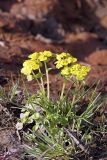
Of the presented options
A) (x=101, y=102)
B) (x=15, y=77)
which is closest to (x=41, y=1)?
(x=15, y=77)

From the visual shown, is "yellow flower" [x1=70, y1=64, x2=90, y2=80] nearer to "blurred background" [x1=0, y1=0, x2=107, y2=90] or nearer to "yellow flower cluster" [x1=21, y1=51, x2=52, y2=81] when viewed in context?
"yellow flower cluster" [x1=21, y1=51, x2=52, y2=81]

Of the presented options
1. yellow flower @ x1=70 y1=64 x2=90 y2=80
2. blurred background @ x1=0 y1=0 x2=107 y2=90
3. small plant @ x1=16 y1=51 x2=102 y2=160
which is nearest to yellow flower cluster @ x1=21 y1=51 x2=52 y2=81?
small plant @ x1=16 y1=51 x2=102 y2=160

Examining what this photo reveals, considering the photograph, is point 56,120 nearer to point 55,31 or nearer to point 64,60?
point 64,60

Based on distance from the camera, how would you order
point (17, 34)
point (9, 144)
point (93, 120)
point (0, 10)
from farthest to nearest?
1. point (0, 10)
2. point (17, 34)
3. point (93, 120)
4. point (9, 144)

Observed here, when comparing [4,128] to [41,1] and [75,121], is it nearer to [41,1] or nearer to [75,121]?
[75,121]

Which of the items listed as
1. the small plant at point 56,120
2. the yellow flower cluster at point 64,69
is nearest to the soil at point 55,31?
the small plant at point 56,120

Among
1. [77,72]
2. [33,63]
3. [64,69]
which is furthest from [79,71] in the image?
[33,63]
